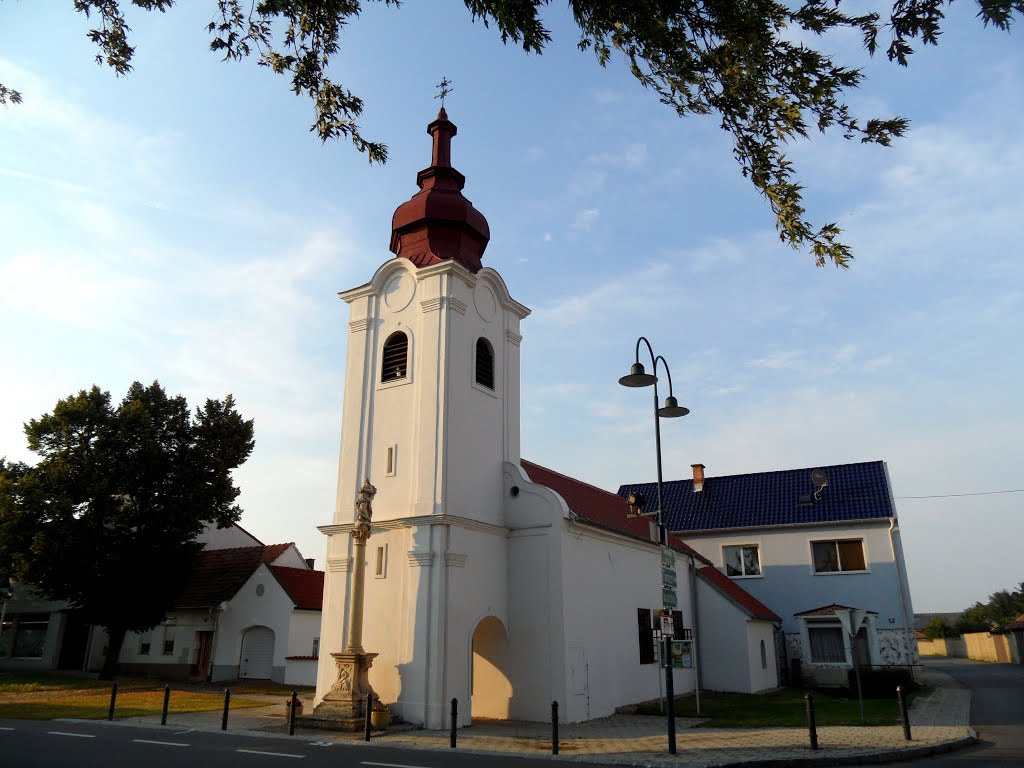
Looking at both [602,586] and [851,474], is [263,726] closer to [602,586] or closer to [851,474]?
[602,586]

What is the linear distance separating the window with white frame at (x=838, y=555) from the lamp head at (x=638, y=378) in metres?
19.9

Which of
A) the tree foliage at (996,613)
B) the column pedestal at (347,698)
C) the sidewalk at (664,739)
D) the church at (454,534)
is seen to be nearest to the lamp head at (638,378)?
the church at (454,534)

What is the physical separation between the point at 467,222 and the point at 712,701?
16195 millimetres

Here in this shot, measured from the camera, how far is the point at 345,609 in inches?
720

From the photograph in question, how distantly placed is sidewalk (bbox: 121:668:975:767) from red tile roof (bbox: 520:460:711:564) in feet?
18.4

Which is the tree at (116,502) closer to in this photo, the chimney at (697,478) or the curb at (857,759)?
the chimney at (697,478)

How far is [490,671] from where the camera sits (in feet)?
61.6

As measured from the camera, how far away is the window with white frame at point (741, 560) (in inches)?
1254

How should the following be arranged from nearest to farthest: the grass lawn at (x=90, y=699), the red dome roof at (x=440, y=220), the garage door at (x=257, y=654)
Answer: the grass lawn at (x=90, y=699) < the red dome roof at (x=440, y=220) < the garage door at (x=257, y=654)

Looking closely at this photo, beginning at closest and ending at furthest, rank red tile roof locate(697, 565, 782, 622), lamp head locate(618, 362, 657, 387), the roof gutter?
lamp head locate(618, 362, 657, 387) → red tile roof locate(697, 565, 782, 622) → the roof gutter

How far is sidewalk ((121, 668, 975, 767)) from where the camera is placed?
11891 mm

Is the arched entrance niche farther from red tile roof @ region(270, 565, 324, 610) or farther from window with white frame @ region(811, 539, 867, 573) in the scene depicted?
window with white frame @ region(811, 539, 867, 573)

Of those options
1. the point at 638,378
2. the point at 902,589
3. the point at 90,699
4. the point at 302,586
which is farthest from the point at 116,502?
the point at 902,589

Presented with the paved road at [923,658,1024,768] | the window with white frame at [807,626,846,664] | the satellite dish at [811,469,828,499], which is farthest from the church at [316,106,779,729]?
the satellite dish at [811,469,828,499]
